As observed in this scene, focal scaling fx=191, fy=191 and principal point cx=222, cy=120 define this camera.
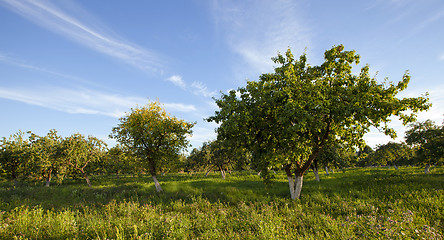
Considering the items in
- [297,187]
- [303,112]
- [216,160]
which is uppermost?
[303,112]

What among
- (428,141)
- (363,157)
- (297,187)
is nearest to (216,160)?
(297,187)

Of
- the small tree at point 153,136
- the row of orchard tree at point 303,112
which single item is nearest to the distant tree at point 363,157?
the row of orchard tree at point 303,112

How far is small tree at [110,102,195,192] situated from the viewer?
68.0 feet

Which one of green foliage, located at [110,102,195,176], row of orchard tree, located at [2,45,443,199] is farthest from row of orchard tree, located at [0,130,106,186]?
row of orchard tree, located at [2,45,443,199]

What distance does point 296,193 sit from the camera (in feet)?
47.8

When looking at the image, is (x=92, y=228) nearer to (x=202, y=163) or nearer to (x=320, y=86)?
(x=320, y=86)

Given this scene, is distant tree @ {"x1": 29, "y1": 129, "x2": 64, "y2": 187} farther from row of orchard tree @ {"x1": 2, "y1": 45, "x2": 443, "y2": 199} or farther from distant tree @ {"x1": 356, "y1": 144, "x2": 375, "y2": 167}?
distant tree @ {"x1": 356, "y1": 144, "x2": 375, "y2": 167}

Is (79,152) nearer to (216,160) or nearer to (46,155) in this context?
(46,155)

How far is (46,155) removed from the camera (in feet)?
94.9

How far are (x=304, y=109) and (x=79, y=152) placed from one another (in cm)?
3383

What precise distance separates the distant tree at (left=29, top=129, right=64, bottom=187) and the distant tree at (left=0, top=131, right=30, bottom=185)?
1.65 meters

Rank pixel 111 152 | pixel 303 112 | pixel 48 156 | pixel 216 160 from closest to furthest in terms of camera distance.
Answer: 1. pixel 303 112
2. pixel 48 156
3. pixel 216 160
4. pixel 111 152

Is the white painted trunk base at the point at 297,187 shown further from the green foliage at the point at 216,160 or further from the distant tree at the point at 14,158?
the distant tree at the point at 14,158

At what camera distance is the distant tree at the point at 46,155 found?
28.4 metres
